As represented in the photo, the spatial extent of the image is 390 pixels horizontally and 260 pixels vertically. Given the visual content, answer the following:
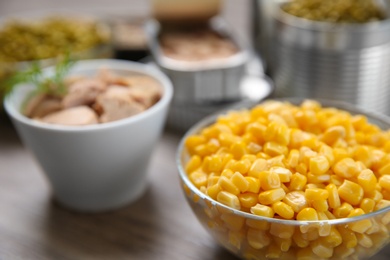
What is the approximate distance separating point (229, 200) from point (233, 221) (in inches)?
1.3

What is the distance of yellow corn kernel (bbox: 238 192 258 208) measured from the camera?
0.88 m

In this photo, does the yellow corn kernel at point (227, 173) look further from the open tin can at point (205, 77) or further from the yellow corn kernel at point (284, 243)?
the open tin can at point (205, 77)

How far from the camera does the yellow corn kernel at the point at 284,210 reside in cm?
85

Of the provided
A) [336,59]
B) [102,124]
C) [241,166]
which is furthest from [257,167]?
[336,59]

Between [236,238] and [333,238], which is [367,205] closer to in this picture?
[333,238]

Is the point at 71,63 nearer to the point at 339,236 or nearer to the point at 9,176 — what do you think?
the point at 9,176

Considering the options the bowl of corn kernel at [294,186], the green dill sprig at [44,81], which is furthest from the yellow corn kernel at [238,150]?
the green dill sprig at [44,81]

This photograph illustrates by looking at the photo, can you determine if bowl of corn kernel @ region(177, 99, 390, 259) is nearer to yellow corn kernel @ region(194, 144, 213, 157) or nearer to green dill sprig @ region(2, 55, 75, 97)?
yellow corn kernel @ region(194, 144, 213, 157)

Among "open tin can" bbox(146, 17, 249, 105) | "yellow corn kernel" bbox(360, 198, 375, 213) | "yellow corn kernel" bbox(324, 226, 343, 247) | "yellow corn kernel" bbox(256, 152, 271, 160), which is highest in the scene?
"yellow corn kernel" bbox(256, 152, 271, 160)

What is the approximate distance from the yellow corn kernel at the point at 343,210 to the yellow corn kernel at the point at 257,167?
128 mm

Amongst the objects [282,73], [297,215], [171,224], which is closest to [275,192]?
[297,215]

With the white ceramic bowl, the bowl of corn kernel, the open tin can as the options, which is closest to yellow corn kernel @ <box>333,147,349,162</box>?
the bowl of corn kernel

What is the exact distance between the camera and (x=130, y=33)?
5.66 ft

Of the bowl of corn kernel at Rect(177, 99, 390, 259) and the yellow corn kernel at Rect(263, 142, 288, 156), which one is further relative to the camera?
the yellow corn kernel at Rect(263, 142, 288, 156)
